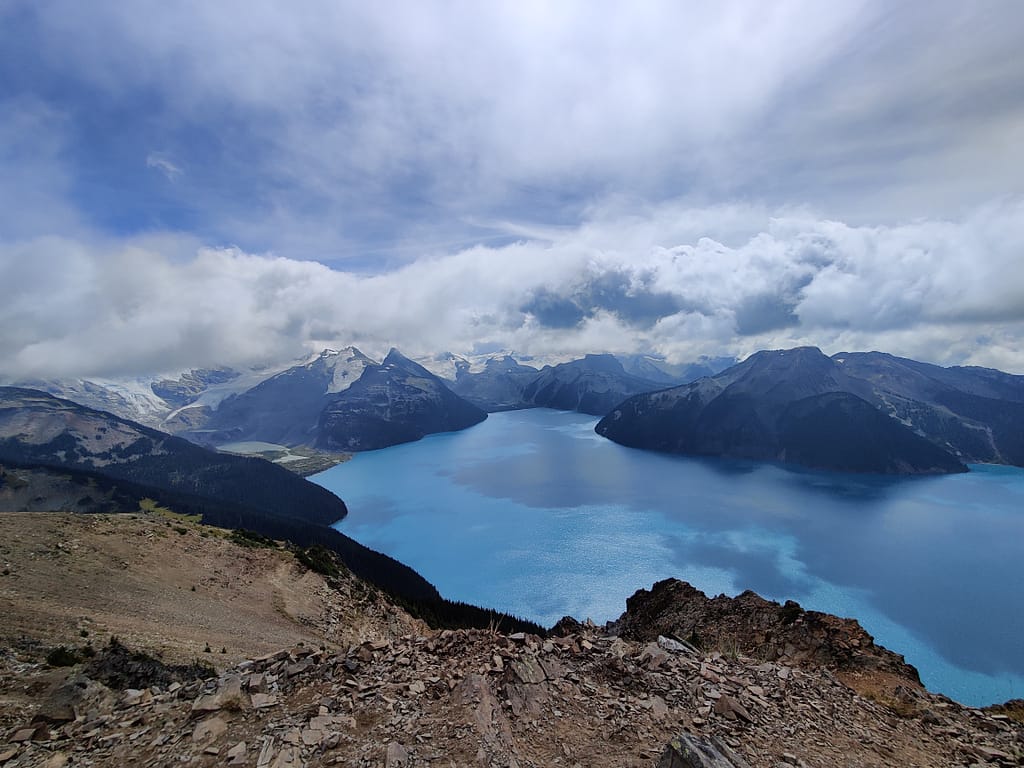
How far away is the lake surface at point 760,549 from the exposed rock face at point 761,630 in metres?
42.3

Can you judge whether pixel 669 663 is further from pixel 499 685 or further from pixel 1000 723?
pixel 1000 723

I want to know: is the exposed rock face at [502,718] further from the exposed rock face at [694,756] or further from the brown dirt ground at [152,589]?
the brown dirt ground at [152,589]

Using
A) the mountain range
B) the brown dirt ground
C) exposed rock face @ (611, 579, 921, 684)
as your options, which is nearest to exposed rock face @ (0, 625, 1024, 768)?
exposed rock face @ (611, 579, 921, 684)

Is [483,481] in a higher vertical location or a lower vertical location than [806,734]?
lower

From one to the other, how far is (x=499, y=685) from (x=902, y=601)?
10368 centimetres

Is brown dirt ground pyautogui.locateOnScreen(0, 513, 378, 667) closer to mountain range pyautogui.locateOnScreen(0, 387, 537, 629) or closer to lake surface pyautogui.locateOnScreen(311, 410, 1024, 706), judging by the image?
mountain range pyautogui.locateOnScreen(0, 387, 537, 629)

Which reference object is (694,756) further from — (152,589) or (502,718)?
(152,589)

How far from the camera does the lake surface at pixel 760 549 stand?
7419 centimetres

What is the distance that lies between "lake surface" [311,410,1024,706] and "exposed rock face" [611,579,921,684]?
42333 millimetres

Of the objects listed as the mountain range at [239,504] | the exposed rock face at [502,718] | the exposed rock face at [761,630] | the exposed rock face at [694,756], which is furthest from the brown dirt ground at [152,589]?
the exposed rock face at [761,630]

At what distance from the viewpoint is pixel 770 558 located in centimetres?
9950

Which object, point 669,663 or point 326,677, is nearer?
point 326,677

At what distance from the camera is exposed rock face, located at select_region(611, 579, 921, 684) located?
20031mm

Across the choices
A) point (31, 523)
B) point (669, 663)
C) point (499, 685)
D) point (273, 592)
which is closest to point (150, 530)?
point (31, 523)
